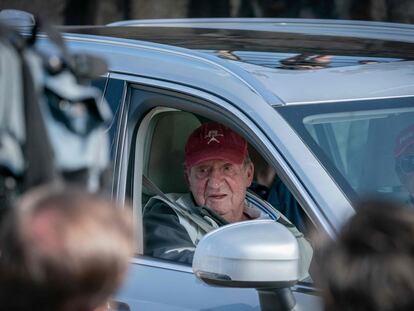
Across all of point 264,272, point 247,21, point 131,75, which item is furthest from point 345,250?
point 247,21

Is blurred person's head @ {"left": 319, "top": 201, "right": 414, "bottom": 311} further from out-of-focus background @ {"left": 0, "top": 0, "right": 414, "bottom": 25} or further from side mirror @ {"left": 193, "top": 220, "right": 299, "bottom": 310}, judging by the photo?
out-of-focus background @ {"left": 0, "top": 0, "right": 414, "bottom": 25}

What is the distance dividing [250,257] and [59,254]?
3.77 ft

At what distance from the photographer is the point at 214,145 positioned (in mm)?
4191

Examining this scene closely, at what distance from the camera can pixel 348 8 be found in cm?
1107

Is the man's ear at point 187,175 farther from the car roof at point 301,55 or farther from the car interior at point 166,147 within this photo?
the car roof at point 301,55

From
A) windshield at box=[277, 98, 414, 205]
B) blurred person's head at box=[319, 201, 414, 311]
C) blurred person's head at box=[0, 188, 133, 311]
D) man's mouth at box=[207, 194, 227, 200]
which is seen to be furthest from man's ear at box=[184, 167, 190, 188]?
blurred person's head at box=[0, 188, 133, 311]

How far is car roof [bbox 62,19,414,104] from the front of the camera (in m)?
3.54

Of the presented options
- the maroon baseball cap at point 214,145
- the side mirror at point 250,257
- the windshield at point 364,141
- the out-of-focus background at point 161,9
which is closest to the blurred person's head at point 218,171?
the maroon baseball cap at point 214,145

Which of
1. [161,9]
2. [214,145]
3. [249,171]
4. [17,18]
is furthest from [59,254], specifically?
[161,9]

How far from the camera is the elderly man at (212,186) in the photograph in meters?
3.99

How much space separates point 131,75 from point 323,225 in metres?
0.89

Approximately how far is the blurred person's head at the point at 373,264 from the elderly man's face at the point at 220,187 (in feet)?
7.14

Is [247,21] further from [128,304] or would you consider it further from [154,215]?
[128,304]

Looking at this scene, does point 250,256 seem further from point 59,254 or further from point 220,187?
point 220,187
